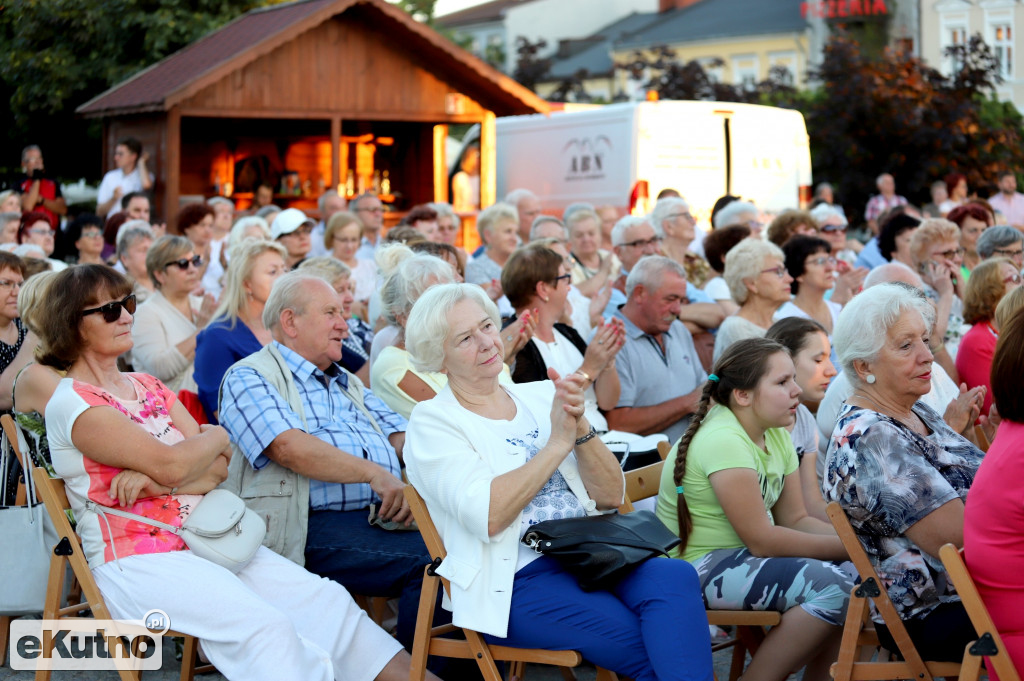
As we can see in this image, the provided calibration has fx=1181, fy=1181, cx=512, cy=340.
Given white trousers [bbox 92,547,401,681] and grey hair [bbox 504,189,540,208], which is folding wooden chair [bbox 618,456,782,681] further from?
grey hair [bbox 504,189,540,208]

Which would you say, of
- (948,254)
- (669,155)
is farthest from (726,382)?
(669,155)

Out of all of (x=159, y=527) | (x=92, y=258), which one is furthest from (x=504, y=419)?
(x=92, y=258)

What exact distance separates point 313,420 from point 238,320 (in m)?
1.25

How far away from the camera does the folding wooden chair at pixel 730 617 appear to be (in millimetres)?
3949

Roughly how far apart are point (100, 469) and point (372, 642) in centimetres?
107

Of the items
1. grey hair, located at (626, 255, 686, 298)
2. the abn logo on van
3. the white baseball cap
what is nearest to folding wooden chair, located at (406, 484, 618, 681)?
grey hair, located at (626, 255, 686, 298)

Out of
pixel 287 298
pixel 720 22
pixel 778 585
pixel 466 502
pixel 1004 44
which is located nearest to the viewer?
pixel 466 502

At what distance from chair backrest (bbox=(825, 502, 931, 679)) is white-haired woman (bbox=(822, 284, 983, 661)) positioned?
61 mm

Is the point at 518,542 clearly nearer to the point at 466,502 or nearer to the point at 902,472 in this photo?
the point at 466,502

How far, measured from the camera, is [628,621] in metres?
3.56

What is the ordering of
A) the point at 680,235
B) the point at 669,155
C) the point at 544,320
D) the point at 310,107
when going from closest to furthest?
1. the point at 544,320
2. the point at 680,235
3. the point at 669,155
4. the point at 310,107

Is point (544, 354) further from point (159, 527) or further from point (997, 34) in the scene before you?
point (997, 34)

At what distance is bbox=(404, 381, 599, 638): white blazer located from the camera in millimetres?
3520

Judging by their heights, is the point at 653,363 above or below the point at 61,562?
above
